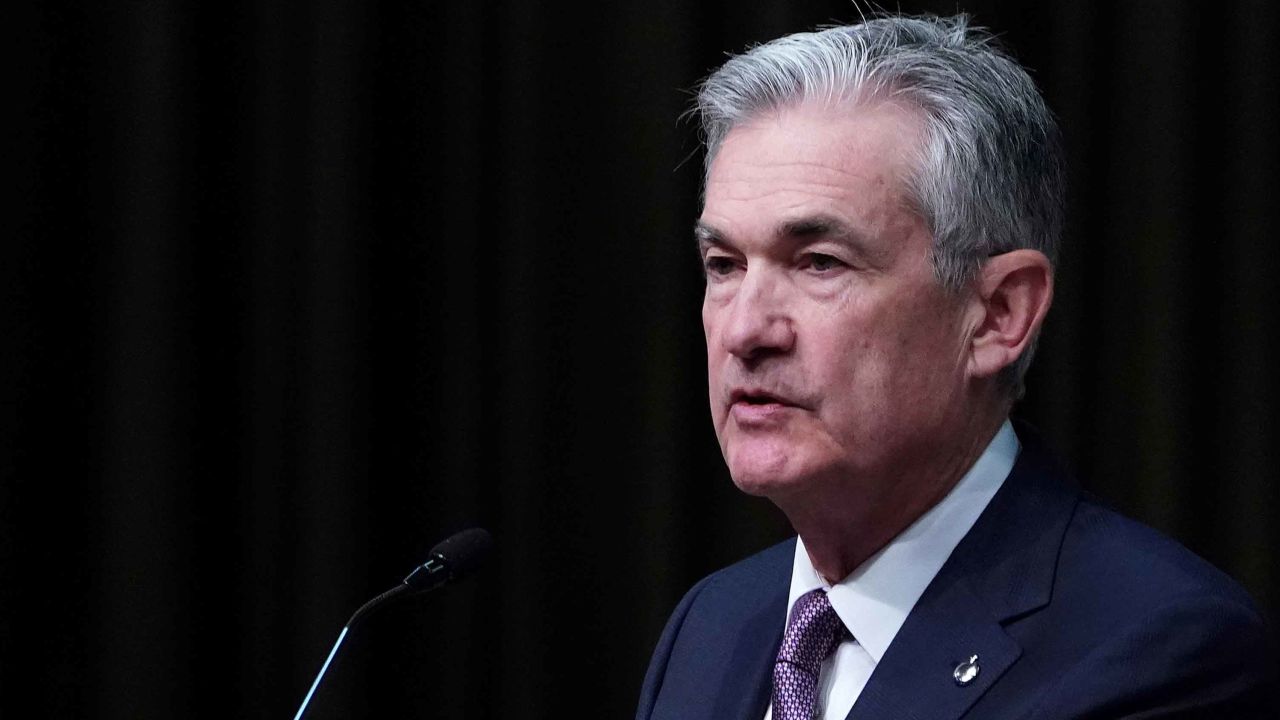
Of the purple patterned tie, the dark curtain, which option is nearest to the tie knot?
the purple patterned tie

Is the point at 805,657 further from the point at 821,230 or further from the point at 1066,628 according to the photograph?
the point at 821,230

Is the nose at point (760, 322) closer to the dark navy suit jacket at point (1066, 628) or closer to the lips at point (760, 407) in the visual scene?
the lips at point (760, 407)

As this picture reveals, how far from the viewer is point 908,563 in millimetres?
1706

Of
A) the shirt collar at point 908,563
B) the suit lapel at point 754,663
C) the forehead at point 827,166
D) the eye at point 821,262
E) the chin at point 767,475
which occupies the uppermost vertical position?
the forehead at point 827,166

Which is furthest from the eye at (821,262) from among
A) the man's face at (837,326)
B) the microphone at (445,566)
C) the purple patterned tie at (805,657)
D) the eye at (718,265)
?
the microphone at (445,566)

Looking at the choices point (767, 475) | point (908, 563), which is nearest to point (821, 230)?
point (767, 475)

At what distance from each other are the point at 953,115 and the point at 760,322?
32cm

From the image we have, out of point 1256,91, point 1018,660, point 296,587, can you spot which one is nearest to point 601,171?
point 296,587

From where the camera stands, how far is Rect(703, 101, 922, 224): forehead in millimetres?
1657

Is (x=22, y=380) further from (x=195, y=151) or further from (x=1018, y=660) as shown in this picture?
(x=1018, y=660)

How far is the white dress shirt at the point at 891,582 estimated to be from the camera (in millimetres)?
1680

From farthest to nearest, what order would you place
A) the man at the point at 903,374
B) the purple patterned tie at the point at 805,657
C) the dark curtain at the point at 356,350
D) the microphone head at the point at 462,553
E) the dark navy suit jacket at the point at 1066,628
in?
the dark curtain at the point at 356,350
the microphone head at the point at 462,553
the purple patterned tie at the point at 805,657
the man at the point at 903,374
the dark navy suit jacket at the point at 1066,628

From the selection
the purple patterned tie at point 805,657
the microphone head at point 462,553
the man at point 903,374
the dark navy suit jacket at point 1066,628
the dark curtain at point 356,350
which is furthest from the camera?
the dark curtain at point 356,350

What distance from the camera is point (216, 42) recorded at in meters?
2.91
